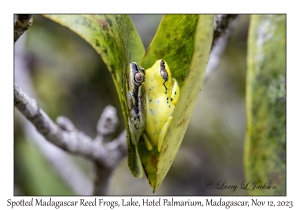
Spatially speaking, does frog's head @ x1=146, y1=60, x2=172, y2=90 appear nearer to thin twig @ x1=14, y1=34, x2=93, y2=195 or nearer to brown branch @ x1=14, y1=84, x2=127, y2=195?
brown branch @ x1=14, y1=84, x2=127, y2=195

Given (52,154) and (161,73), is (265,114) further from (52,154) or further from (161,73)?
(52,154)

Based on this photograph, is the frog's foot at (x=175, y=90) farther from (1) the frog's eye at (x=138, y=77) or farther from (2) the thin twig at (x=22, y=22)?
(2) the thin twig at (x=22, y=22)

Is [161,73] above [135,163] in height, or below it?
above

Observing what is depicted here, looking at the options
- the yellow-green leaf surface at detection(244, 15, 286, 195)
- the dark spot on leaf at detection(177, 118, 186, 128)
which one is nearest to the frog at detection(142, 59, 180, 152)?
the dark spot on leaf at detection(177, 118, 186, 128)

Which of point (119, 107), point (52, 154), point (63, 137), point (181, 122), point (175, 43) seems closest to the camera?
point (181, 122)

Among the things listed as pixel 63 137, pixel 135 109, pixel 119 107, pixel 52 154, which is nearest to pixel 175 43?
pixel 135 109

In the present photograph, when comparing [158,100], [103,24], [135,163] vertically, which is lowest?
[135,163]

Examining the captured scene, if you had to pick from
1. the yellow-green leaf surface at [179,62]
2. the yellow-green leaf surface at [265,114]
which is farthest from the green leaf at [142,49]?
the yellow-green leaf surface at [265,114]
